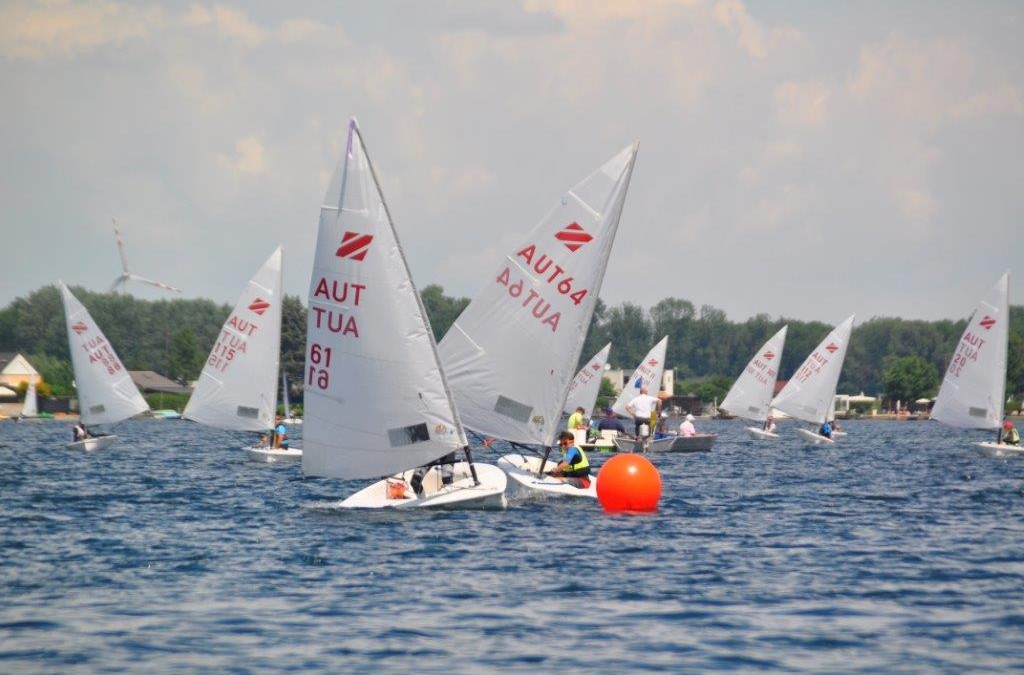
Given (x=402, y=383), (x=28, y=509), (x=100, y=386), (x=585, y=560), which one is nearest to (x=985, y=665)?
(x=585, y=560)

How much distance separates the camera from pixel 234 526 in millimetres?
25938

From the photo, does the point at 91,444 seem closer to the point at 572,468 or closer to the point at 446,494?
the point at 572,468

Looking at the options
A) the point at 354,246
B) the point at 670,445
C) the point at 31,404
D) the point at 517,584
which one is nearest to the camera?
the point at 517,584

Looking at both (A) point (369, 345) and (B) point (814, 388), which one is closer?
(A) point (369, 345)

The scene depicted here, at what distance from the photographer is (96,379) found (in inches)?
2291

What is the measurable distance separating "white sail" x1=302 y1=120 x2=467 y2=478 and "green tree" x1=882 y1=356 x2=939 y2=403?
162424 mm

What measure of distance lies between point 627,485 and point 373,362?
219 inches

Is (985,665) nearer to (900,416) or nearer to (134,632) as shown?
(134,632)

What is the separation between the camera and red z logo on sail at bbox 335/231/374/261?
26656mm

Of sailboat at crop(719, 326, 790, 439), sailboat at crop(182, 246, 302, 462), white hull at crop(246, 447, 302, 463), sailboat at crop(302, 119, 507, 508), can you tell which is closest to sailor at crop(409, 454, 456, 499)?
sailboat at crop(302, 119, 507, 508)

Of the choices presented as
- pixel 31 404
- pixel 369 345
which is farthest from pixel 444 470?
pixel 31 404

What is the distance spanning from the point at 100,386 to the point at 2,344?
152203 millimetres

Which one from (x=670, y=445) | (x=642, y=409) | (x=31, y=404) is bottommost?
(x=31, y=404)

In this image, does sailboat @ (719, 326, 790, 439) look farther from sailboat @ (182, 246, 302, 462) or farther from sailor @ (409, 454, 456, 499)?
sailor @ (409, 454, 456, 499)
